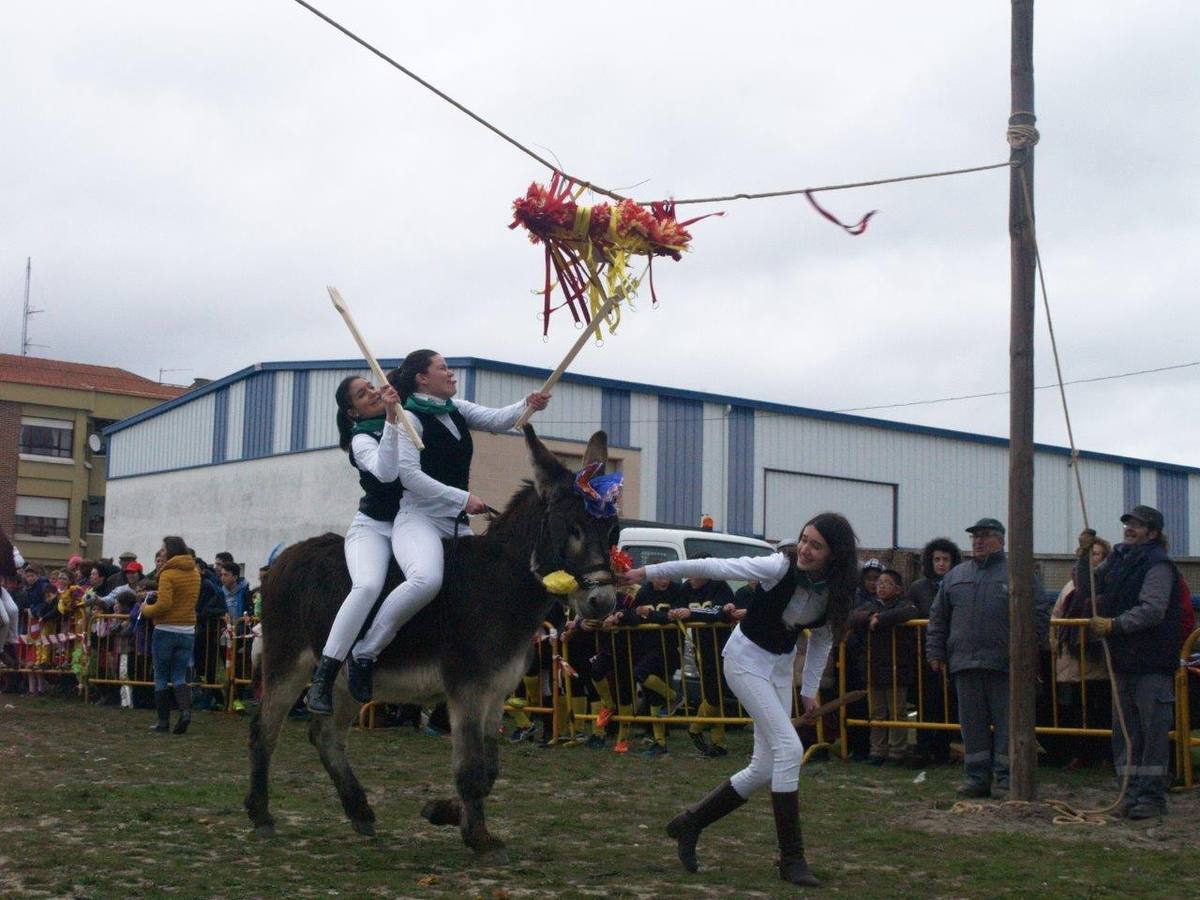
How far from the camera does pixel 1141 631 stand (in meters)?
10.2

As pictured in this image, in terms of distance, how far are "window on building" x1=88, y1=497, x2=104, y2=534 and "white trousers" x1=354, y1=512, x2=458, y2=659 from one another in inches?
2581

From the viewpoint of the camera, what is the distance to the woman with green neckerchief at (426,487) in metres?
8.08

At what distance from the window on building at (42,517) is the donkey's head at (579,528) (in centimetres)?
6480

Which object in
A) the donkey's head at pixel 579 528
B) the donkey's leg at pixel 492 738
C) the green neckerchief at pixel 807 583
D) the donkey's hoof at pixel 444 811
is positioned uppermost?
the donkey's head at pixel 579 528

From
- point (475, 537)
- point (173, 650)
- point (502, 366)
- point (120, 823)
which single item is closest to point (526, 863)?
point (475, 537)

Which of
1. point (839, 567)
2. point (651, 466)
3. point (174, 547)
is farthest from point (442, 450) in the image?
point (651, 466)

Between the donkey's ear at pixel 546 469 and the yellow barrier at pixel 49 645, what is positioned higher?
the donkey's ear at pixel 546 469

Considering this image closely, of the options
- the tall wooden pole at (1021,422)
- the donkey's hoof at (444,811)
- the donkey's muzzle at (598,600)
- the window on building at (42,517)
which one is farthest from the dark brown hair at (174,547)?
the window on building at (42,517)

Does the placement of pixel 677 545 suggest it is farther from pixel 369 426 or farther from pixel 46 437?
pixel 46 437

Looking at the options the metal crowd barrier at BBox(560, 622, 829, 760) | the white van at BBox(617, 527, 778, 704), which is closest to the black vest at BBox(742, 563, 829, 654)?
the metal crowd barrier at BBox(560, 622, 829, 760)

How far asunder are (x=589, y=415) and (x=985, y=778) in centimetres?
2753

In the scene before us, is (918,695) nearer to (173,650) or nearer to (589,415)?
(173,650)

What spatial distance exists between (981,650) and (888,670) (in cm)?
206

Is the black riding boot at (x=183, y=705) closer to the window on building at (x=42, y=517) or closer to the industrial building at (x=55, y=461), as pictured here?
the industrial building at (x=55, y=461)
